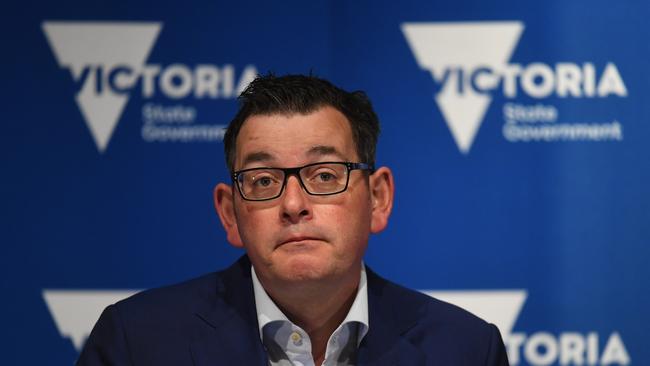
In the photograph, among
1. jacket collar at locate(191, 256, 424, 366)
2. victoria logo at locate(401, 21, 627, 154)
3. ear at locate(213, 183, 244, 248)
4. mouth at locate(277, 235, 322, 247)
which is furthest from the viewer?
victoria logo at locate(401, 21, 627, 154)

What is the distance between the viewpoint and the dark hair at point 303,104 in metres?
1.96

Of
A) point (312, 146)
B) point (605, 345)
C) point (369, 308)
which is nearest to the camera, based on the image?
point (312, 146)

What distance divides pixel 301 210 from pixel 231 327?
0.35 m

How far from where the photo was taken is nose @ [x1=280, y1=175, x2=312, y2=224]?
182 cm

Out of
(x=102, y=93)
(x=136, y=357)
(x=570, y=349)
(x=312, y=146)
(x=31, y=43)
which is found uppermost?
(x=31, y=43)

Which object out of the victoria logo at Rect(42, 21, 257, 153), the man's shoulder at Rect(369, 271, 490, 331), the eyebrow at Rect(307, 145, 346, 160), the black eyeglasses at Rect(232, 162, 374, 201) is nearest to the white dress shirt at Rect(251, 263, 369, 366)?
the man's shoulder at Rect(369, 271, 490, 331)

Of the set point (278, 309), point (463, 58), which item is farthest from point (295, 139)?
point (463, 58)

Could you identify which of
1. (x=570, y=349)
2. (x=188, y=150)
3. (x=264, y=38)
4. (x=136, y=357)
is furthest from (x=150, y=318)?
(x=570, y=349)

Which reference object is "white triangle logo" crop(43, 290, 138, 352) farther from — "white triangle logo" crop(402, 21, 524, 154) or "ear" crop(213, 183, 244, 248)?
"white triangle logo" crop(402, 21, 524, 154)

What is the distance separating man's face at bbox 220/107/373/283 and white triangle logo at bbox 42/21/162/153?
1.17 m

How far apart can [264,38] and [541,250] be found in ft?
4.02

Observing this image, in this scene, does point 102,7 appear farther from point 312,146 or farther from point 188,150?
point 312,146

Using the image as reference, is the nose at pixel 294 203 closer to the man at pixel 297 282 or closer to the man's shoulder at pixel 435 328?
the man at pixel 297 282

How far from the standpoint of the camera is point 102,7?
120 inches
